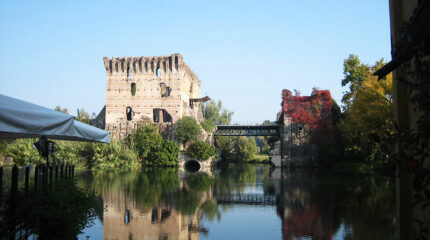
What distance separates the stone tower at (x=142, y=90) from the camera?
4525cm

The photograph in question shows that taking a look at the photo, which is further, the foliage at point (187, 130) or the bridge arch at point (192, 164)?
the foliage at point (187, 130)

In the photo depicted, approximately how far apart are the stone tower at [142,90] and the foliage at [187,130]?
2163 millimetres

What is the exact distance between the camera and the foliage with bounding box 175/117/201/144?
139 ft

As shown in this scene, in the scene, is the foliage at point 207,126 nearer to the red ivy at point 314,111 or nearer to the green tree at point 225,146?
the green tree at point 225,146

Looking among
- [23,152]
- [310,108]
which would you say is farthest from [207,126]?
[23,152]

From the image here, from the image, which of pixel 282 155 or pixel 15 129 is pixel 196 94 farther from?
pixel 15 129

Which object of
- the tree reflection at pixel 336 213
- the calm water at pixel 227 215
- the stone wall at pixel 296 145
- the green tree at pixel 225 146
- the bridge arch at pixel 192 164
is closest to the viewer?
the calm water at pixel 227 215

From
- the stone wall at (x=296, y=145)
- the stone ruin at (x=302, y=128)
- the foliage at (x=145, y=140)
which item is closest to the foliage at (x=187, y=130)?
the foliage at (x=145, y=140)

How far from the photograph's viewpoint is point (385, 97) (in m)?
24.8

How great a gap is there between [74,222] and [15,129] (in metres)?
1.95

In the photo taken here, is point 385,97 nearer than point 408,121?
No

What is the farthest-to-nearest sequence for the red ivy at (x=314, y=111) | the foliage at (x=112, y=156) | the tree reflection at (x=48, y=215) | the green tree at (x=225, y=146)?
the green tree at (x=225, y=146) → the red ivy at (x=314, y=111) → the foliage at (x=112, y=156) → the tree reflection at (x=48, y=215)

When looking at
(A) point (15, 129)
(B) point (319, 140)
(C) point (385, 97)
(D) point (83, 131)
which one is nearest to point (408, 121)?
(A) point (15, 129)

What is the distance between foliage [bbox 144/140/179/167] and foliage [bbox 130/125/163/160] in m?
0.47
